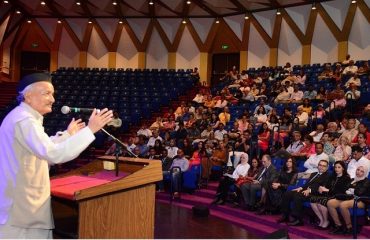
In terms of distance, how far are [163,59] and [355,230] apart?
17.3 m

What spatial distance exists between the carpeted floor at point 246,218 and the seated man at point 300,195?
0.17 meters

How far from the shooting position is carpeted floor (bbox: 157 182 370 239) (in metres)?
6.47

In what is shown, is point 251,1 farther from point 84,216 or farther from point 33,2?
point 84,216

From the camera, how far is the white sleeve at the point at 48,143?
6.89 ft

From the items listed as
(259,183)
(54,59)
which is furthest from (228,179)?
(54,59)

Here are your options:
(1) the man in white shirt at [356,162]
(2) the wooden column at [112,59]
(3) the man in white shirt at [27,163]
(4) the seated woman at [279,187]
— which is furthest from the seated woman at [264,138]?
(2) the wooden column at [112,59]

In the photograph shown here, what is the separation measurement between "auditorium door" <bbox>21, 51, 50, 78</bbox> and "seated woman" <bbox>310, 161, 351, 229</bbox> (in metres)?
20.6

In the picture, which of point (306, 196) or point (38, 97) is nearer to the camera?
point (38, 97)

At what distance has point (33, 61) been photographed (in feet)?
79.3

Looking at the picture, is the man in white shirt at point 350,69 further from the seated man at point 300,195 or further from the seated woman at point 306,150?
the seated man at point 300,195

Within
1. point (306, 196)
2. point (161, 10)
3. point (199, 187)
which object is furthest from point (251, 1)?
point (306, 196)

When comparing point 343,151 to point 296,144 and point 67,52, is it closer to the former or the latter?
point 296,144

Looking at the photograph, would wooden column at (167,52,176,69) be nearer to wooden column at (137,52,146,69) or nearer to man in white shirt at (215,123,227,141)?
wooden column at (137,52,146,69)

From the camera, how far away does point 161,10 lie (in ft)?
69.4
